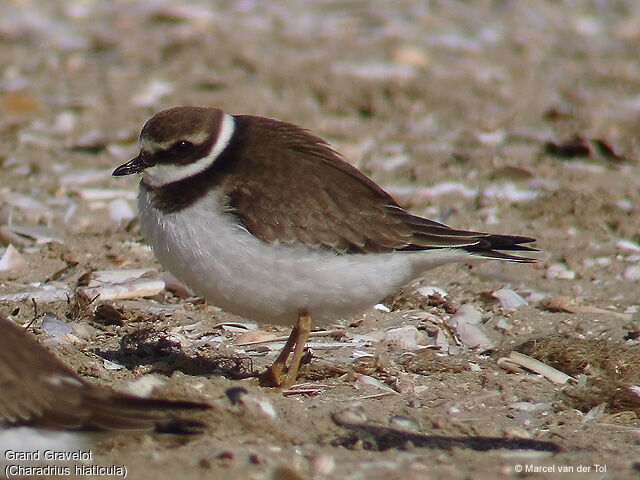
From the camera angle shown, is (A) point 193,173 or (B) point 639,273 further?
(B) point 639,273

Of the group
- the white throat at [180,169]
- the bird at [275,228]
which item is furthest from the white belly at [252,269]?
the white throat at [180,169]

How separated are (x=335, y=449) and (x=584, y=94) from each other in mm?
7146

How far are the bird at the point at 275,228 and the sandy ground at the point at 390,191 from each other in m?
0.46

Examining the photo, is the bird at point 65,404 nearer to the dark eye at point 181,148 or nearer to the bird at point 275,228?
the bird at point 275,228

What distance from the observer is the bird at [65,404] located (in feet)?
13.8

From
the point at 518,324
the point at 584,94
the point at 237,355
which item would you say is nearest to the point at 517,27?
the point at 584,94

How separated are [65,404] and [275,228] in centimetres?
143

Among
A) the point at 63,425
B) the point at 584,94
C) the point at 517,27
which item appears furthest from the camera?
the point at 517,27

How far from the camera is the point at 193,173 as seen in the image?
538 centimetres

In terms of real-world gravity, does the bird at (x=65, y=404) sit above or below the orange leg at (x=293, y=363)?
above

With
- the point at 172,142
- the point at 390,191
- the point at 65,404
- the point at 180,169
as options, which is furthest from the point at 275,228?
the point at 390,191

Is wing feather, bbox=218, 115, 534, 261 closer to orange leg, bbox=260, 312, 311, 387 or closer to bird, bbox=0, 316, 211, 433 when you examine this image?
orange leg, bbox=260, 312, 311, 387

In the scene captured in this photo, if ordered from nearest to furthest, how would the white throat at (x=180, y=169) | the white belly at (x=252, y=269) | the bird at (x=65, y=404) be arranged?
1. the bird at (x=65, y=404)
2. the white belly at (x=252, y=269)
3. the white throat at (x=180, y=169)

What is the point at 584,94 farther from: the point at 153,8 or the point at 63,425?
the point at 63,425
